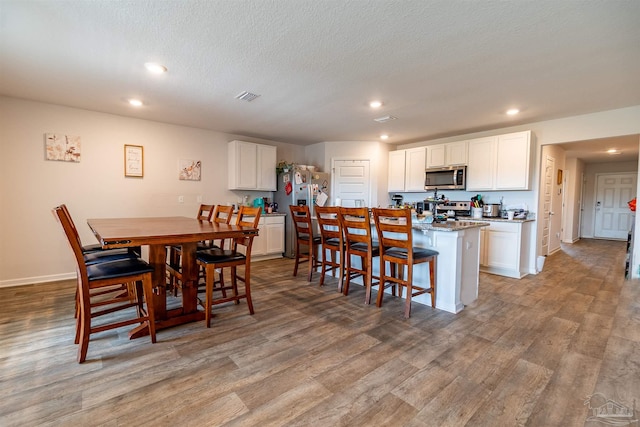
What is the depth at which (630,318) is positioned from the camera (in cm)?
267

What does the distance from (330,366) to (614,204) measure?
31.8ft

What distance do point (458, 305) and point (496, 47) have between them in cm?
230

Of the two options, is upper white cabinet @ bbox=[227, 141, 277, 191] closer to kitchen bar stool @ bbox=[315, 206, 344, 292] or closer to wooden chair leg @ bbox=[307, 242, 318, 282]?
wooden chair leg @ bbox=[307, 242, 318, 282]

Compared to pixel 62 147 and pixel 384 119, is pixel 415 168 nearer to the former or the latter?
pixel 384 119

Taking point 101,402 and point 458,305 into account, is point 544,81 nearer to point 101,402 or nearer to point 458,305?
point 458,305

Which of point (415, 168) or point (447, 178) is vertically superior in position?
point (415, 168)

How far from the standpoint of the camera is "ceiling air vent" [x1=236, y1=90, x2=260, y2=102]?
3.27 metres

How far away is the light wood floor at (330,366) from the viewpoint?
1492mm

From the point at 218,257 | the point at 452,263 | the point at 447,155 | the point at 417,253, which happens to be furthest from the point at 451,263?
the point at 447,155

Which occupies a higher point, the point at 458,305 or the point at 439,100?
the point at 439,100

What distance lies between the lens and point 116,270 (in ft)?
6.75

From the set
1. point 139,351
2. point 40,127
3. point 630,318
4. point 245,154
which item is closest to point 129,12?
point 139,351

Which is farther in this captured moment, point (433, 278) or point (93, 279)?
point (433, 278)

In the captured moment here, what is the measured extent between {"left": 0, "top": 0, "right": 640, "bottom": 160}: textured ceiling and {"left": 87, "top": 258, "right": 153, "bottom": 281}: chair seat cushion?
1.70 m
